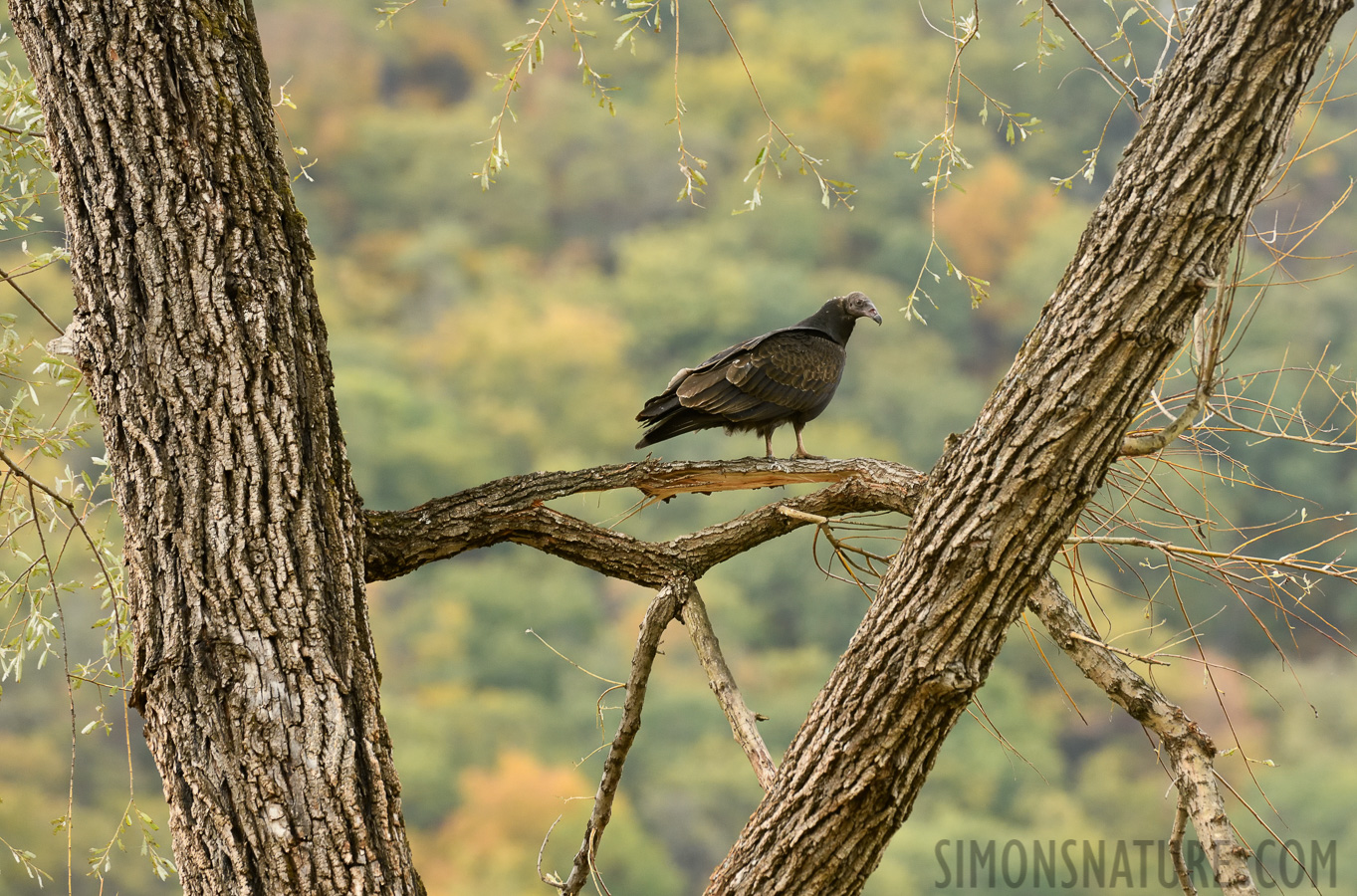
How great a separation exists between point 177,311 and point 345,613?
67cm

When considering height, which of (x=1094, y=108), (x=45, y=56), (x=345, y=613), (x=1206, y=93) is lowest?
(x=345, y=613)

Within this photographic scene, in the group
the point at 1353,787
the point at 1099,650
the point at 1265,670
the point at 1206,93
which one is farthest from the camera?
the point at 1265,670

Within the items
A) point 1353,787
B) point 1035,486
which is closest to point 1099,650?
point 1035,486

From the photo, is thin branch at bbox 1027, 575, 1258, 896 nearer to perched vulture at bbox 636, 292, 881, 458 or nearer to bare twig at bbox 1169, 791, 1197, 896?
bare twig at bbox 1169, 791, 1197, 896

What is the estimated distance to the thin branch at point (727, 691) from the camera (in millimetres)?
2643

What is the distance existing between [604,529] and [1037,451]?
1.27 meters

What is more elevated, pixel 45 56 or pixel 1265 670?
pixel 1265 670

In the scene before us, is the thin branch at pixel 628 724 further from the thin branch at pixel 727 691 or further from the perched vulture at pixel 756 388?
the perched vulture at pixel 756 388

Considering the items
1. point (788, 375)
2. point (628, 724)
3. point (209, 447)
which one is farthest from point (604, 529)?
point (788, 375)

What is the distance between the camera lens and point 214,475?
2.23 metres

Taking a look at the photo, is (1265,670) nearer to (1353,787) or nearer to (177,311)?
(1353,787)

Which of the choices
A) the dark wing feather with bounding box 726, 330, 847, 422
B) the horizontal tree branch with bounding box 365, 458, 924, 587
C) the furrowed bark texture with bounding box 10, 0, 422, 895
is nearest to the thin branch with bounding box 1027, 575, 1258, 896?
the horizontal tree branch with bounding box 365, 458, 924, 587

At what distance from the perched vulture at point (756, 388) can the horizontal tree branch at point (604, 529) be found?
0.83 meters

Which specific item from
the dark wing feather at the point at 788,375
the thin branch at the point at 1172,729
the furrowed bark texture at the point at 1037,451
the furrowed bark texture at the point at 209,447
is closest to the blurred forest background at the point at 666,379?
the dark wing feather at the point at 788,375
